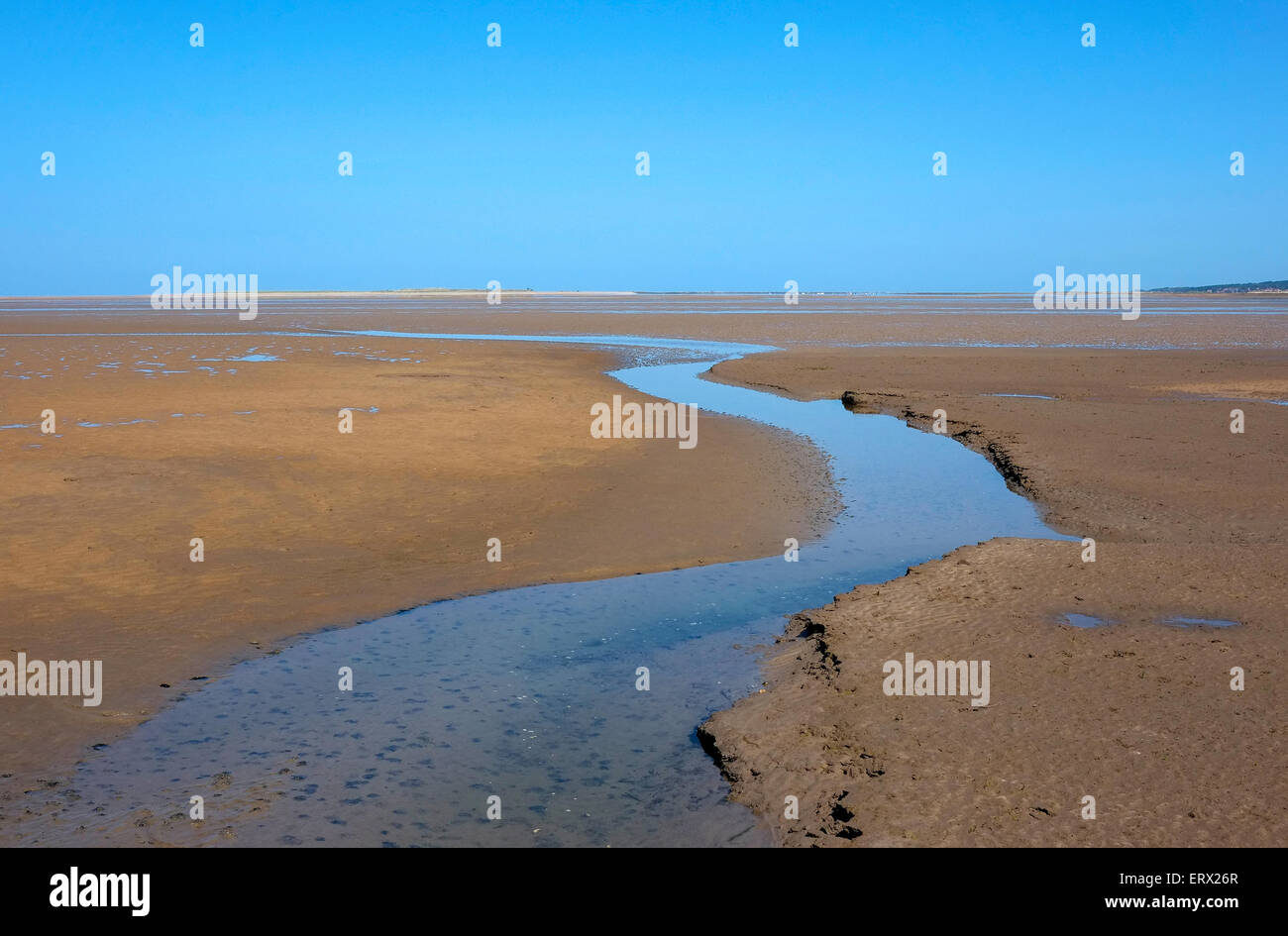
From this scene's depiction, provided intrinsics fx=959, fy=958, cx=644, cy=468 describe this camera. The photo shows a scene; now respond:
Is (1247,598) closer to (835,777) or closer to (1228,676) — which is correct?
(1228,676)

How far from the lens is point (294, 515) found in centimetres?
1084

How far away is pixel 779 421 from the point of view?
63.2ft

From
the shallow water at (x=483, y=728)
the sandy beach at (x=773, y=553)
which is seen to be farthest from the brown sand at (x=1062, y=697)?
the shallow water at (x=483, y=728)

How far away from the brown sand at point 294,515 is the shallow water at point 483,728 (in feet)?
1.49

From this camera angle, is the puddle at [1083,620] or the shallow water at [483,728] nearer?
the shallow water at [483,728]

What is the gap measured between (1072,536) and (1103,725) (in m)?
5.16

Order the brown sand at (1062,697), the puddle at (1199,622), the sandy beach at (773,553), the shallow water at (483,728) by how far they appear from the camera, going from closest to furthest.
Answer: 1. the brown sand at (1062,697)
2. the shallow water at (483,728)
3. the sandy beach at (773,553)
4. the puddle at (1199,622)

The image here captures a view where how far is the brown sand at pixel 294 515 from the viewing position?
7.29 metres

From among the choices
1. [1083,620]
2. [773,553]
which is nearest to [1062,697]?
[1083,620]

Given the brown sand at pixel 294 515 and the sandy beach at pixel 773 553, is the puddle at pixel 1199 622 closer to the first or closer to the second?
the sandy beach at pixel 773 553

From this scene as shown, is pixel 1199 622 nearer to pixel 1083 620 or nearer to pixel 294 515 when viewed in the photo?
pixel 1083 620

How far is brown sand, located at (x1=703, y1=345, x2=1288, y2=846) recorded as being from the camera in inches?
187

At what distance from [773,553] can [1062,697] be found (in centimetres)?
436
